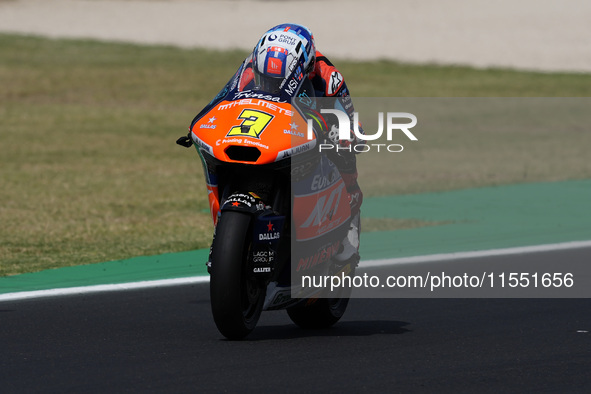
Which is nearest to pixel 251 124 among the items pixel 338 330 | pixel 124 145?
pixel 338 330

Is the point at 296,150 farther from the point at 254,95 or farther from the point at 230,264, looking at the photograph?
the point at 230,264

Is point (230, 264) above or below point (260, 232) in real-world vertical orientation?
below

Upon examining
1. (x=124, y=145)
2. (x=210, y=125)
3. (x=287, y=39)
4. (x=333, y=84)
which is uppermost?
(x=124, y=145)

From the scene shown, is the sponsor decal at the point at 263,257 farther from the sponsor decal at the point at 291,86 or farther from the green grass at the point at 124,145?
the green grass at the point at 124,145

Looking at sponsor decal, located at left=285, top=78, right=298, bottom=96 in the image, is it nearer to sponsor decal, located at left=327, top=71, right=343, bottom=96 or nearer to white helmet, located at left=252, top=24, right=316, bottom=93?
white helmet, located at left=252, top=24, right=316, bottom=93

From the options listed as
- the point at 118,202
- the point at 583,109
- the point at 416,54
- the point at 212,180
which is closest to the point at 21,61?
the point at 416,54

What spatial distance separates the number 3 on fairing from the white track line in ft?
9.17

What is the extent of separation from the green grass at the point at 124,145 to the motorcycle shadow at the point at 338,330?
10.3 ft

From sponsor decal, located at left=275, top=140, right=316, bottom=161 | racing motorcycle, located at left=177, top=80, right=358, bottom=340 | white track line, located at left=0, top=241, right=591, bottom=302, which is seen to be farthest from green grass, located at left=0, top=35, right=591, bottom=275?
sponsor decal, located at left=275, top=140, right=316, bottom=161

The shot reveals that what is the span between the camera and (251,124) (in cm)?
650

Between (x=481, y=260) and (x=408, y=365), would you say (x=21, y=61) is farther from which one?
(x=408, y=365)

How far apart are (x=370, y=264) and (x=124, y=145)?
12.0m

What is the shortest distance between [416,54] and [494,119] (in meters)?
12.0

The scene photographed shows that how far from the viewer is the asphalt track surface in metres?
5.91
